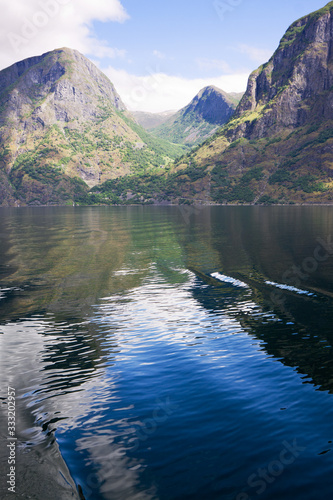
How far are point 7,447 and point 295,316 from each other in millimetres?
22304

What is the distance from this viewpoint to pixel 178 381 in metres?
19.1

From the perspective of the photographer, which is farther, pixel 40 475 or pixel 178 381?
pixel 178 381

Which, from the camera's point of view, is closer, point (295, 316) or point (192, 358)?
point (192, 358)

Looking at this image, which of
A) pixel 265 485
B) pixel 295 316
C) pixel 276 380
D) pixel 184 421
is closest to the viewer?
pixel 265 485

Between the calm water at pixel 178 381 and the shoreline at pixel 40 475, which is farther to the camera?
the calm water at pixel 178 381

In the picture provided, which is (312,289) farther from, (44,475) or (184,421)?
(44,475)

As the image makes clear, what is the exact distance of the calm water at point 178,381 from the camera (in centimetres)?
1262

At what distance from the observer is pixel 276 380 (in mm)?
18984

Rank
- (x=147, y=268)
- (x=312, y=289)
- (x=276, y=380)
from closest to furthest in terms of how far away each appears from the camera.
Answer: (x=276, y=380)
(x=312, y=289)
(x=147, y=268)

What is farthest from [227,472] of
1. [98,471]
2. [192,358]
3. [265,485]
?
[192,358]

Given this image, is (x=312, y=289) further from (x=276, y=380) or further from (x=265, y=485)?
(x=265, y=485)

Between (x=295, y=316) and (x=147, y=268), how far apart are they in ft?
81.3

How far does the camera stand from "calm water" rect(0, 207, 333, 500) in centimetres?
1262

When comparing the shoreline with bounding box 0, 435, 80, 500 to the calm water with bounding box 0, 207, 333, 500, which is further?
the calm water with bounding box 0, 207, 333, 500
